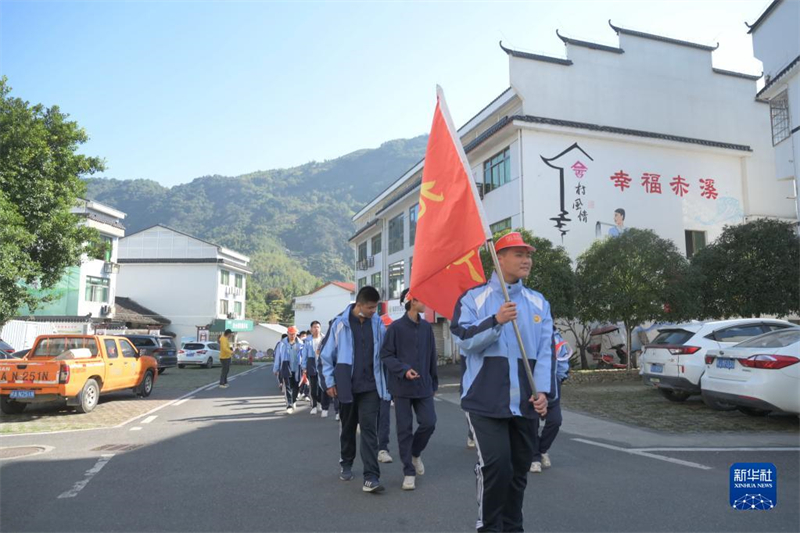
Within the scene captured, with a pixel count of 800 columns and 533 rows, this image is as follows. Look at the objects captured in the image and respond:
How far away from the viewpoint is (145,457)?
22.2 ft

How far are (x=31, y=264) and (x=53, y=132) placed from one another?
3.98 m

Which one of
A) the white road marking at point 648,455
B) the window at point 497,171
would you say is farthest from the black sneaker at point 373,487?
the window at point 497,171

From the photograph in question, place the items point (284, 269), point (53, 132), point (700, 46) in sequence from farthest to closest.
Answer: point (284, 269) < point (700, 46) < point (53, 132)

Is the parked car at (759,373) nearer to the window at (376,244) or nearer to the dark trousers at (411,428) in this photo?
the dark trousers at (411,428)

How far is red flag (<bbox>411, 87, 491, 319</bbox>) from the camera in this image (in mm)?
4113

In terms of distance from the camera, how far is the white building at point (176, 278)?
51781 millimetres

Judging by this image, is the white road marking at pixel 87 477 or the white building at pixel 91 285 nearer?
the white road marking at pixel 87 477

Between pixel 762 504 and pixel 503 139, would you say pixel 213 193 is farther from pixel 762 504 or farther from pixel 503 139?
pixel 762 504

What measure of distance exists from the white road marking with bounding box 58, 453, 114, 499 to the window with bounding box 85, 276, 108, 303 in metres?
35.9

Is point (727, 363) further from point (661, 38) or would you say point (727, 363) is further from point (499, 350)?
point (661, 38)

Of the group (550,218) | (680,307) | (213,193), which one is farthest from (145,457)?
Answer: (213,193)

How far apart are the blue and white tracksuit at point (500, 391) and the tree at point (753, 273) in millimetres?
17425

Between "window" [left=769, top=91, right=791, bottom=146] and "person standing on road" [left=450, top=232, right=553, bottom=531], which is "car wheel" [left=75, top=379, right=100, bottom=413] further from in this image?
"window" [left=769, top=91, right=791, bottom=146]

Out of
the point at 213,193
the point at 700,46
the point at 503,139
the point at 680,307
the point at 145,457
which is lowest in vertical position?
the point at 145,457
